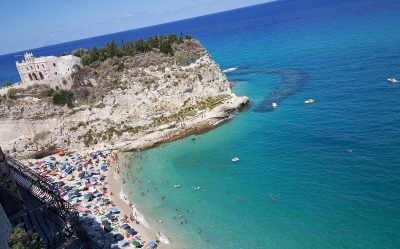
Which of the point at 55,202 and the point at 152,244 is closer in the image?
the point at 55,202

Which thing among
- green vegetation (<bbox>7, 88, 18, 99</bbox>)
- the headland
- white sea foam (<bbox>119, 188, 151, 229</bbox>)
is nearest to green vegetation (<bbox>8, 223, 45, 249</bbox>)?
white sea foam (<bbox>119, 188, 151, 229</bbox>)

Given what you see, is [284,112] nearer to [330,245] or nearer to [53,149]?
[330,245]

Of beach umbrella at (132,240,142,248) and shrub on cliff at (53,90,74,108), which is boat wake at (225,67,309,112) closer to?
shrub on cliff at (53,90,74,108)

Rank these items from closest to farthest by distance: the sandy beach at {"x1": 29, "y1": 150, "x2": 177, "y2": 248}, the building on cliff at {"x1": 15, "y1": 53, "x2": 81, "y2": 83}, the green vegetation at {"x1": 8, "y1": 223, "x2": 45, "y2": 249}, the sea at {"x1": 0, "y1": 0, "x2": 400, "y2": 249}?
1. the green vegetation at {"x1": 8, "y1": 223, "x2": 45, "y2": 249}
2. the sea at {"x1": 0, "y1": 0, "x2": 400, "y2": 249}
3. the sandy beach at {"x1": 29, "y1": 150, "x2": 177, "y2": 248}
4. the building on cliff at {"x1": 15, "y1": 53, "x2": 81, "y2": 83}

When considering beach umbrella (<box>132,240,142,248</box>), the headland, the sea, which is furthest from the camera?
the headland

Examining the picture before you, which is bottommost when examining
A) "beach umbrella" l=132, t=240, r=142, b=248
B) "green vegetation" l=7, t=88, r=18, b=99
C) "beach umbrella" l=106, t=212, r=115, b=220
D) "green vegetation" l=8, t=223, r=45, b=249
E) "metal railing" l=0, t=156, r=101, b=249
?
"beach umbrella" l=132, t=240, r=142, b=248

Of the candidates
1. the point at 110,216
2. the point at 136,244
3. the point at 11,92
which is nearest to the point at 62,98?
the point at 11,92

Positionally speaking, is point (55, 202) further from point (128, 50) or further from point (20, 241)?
point (128, 50)
